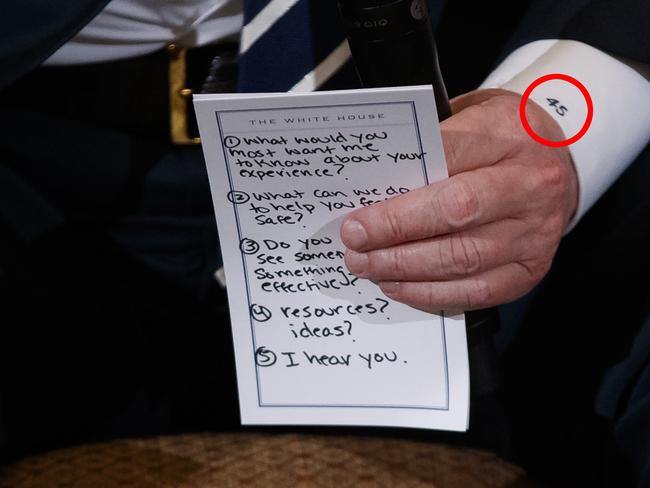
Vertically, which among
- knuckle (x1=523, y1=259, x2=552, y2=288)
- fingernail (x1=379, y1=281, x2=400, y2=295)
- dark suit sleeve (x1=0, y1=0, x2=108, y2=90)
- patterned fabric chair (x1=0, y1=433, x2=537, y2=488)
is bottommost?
patterned fabric chair (x1=0, y1=433, x2=537, y2=488)

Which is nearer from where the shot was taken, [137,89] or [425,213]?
[425,213]

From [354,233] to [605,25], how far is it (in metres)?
0.26

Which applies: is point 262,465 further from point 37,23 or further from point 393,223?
point 37,23

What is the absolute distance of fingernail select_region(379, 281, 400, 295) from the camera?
49cm

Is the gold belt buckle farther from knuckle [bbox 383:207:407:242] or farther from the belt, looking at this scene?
knuckle [bbox 383:207:407:242]

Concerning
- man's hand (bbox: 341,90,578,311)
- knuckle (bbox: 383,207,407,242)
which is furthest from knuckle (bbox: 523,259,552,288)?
knuckle (bbox: 383,207,407,242)

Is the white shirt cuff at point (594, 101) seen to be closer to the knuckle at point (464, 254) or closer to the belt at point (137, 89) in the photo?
the knuckle at point (464, 254)

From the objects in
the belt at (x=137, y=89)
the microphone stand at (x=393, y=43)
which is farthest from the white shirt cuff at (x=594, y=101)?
the belt at (x=137, y=89)

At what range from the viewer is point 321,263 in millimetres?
492

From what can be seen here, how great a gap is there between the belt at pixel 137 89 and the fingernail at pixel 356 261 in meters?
0.24

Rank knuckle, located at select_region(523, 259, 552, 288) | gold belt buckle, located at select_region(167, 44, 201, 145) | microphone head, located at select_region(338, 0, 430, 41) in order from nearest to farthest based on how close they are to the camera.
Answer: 1. microphone head, located at select_region(338, 0, 430, 41)
2. knuckle, located at select_region(523, 259, 552, 288)
3. gold belt buckle, located at select_region(167, 44, 201, 145)

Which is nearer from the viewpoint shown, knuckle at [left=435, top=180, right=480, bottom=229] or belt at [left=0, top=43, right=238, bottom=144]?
knuckle at [left=435, top=180, right=480, bottom=229]

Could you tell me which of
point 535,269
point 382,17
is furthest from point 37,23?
point 535,269

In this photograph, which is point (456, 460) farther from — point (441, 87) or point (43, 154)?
point (43, 154)
